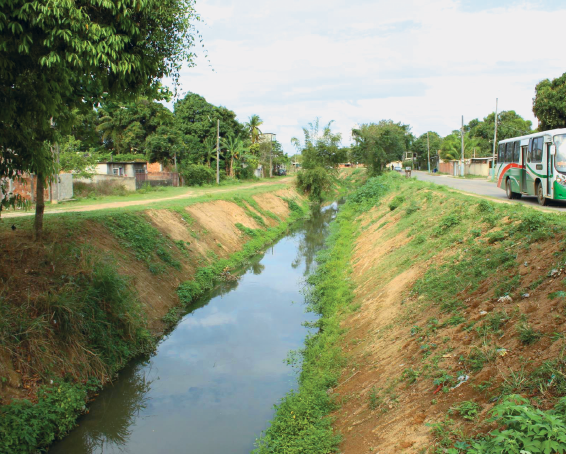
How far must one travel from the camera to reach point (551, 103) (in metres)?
34.5

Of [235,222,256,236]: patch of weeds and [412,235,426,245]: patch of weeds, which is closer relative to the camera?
[412,235,426,245]: patch of weeds

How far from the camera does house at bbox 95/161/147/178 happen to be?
130 ft

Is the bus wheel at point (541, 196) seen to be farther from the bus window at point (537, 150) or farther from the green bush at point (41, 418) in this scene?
the green bush at point (41, 418)

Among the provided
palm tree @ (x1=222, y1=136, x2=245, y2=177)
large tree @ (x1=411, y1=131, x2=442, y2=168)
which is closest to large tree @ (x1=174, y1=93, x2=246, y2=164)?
palm tree @ (x1=222, y1=136, x2=245, y2=177)

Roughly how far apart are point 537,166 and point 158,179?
3132 cm

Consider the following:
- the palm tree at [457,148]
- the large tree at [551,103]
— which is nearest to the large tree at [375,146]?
the large tree at [551,103]

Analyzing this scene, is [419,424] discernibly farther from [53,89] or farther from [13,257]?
[13,257]

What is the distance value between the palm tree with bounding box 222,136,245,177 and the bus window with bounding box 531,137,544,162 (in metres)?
37.8

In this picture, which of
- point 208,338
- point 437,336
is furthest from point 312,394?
point 208,338

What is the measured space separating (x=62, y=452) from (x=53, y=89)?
5.91 m

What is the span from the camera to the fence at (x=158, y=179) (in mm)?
36984

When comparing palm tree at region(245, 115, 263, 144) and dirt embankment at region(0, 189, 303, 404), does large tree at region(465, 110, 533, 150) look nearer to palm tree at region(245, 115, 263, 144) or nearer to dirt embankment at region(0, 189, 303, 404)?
palm tree at region(245, 115, 263, 144)

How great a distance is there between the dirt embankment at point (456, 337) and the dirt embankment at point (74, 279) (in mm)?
5073

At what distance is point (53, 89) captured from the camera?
24.6 ft
